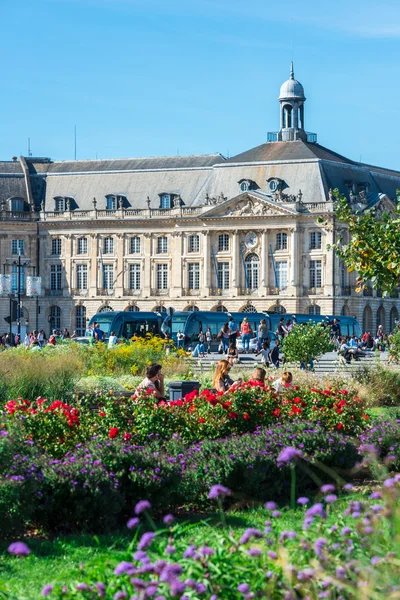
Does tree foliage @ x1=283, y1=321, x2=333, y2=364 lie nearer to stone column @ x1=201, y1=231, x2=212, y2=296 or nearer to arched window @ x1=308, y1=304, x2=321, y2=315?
arched window @ x1=308, y1=304, x2=321, y2=315

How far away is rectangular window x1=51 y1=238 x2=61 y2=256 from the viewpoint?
321ft

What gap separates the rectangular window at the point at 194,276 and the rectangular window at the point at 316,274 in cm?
888

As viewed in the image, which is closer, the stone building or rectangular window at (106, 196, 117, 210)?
the stone building

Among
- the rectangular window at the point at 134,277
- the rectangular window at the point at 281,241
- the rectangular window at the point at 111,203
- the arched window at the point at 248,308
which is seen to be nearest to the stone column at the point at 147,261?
the rectangular window at the point at 134,277

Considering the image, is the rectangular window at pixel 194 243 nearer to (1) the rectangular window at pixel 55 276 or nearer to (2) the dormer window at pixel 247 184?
(2) the dormer window at pixel 247 184

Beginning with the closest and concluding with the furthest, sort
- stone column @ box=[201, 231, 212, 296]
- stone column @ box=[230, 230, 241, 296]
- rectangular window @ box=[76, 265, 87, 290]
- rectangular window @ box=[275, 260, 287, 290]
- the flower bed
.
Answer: the flower bed
rectangular window @ box=[275, 260, 287, 290]
stone column @ box=[230, 230, 241, 296]
stone column @ box=[201, 231, 212, 296]
rectangular window @ box=[76, 265, 87, 290]

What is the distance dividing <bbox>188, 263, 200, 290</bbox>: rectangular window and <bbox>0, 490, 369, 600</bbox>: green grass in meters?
79.7

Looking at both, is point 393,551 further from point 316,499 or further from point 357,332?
point 357,332

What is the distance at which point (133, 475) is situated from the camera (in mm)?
13875

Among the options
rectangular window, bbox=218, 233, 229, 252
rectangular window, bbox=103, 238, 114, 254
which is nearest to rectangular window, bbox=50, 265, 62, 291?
rectangular window, bbox=103, 238, 114, 254

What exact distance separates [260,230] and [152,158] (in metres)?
11.2

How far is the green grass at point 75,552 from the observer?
400 inches

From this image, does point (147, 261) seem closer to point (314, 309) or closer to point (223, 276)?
point (223, 276)

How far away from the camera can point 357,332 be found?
8175 cm
